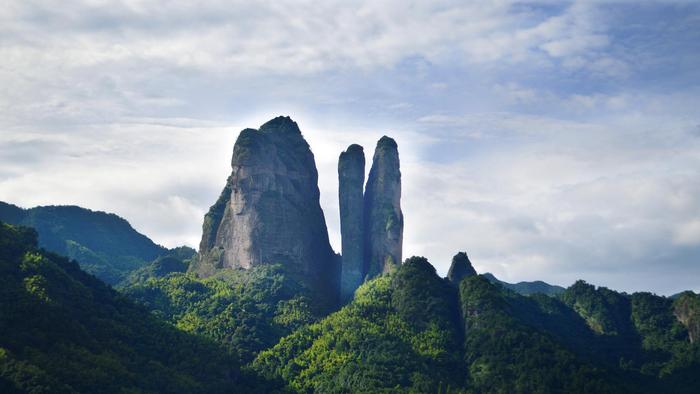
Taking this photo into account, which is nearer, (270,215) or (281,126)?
(270,215)

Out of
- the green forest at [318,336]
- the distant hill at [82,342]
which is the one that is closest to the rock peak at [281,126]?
the green forest at [318,336]

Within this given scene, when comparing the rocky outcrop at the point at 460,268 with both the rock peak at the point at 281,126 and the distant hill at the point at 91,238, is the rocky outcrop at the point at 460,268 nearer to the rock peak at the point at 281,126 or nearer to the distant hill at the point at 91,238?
the rock peak at the point at 281,126

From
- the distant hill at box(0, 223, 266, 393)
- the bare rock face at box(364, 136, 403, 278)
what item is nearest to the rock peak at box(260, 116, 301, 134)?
the bare rock face at box(364, 136, 403, 278)

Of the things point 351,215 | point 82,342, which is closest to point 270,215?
point 351,215

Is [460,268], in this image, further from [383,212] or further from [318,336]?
[318,336]

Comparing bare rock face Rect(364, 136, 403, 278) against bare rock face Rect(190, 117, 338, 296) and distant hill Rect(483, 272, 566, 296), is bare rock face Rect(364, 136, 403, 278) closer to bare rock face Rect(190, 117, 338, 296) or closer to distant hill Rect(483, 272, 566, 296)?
bare rock face Rect(190, 117, 338, 296)

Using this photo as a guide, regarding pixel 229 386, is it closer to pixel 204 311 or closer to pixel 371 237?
pixel 204 311
